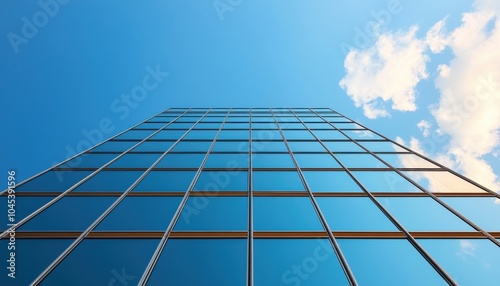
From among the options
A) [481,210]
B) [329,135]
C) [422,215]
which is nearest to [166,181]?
[422,215]

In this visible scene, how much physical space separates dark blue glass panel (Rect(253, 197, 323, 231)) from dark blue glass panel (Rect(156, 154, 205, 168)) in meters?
3.62

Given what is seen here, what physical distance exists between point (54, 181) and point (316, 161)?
27.8 feet

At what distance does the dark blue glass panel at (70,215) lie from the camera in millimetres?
8102

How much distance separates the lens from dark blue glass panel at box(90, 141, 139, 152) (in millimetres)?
13842

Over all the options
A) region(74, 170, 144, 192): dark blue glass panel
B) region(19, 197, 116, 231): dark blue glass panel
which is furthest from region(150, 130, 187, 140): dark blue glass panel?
region(19, 197, 116, 231): dark blue glass panel

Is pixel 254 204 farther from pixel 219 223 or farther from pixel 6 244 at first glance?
pixel 6 244

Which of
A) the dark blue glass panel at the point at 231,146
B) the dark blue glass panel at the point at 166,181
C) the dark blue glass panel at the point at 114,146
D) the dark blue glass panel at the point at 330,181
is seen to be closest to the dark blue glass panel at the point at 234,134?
the dark blue glass panel at the point at 231,146

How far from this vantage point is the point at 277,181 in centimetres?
1038

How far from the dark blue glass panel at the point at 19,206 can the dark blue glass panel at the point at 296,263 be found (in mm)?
5867

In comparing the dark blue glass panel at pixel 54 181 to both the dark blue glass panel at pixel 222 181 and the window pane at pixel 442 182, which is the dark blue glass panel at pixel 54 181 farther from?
the window pane at pixel 442 182

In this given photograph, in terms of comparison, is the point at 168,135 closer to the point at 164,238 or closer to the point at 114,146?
the point at 114,146

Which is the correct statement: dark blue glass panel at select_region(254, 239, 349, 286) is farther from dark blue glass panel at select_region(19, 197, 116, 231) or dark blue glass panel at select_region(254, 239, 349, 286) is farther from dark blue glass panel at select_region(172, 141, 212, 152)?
dark blue glass panel at select_region(172, 141, 212, 152)

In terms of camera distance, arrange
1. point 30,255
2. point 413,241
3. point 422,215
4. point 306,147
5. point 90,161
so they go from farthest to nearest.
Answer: point 306,147 < point 90,161 < point 422,215 < point 413,241 < point 30,255

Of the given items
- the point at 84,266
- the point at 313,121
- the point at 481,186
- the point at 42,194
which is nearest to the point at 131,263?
the point at 84,266
